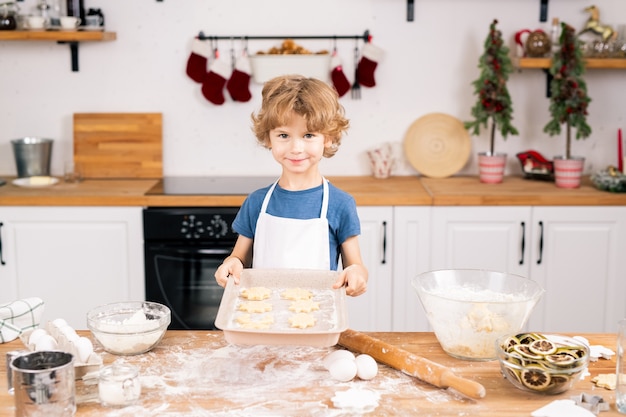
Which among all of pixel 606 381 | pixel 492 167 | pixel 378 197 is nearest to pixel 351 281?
pixel 606 381

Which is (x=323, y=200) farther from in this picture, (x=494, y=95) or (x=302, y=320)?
(x=494, y=95)

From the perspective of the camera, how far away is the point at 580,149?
3998 millimetres

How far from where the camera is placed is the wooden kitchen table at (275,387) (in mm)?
1576

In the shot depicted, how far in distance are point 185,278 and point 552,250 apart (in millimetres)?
1550

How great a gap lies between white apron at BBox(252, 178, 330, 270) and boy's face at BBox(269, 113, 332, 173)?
0.76 feet

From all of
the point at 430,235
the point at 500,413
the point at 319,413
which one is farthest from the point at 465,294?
the point at 430,235

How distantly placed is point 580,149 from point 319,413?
2.83 meters

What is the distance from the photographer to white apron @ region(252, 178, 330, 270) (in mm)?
2318

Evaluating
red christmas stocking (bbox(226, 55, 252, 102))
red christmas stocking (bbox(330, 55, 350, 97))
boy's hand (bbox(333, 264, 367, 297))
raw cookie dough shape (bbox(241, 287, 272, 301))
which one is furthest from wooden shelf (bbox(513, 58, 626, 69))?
raw cookie dough shape (bbox(241, 287, 272, 301))

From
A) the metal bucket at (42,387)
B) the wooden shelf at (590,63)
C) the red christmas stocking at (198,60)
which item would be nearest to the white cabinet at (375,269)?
Answer: the wooden shelf at (590,63)

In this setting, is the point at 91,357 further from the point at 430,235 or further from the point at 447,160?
the point at 447,160

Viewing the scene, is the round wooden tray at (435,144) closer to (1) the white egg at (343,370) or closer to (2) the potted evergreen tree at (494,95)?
(2) the potted evergreen tree at (494,95)

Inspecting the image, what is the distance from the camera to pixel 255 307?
6.07 ft

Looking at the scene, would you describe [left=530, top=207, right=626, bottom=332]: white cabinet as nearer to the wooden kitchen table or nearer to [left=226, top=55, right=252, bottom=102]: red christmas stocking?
[left=226, top=55, right=252, bottom=102]: red christmas stocking
